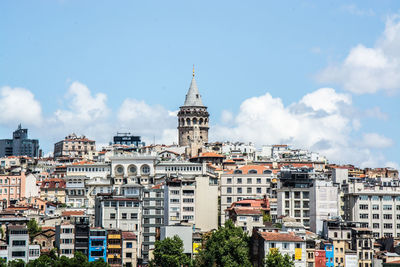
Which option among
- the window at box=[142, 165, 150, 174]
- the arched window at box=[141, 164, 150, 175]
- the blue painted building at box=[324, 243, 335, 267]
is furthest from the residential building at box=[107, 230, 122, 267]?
the window at box=[142, 165, 150, 174]

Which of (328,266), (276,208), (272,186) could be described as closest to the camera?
(328,266)

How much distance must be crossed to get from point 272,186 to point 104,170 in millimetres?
33147

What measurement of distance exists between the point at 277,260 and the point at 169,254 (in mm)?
12400

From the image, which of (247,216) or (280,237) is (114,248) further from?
(280,237)

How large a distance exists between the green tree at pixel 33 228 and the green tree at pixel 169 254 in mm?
14583

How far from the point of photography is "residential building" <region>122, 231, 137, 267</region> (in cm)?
11100

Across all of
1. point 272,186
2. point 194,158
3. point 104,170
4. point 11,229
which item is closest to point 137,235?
point 11,229

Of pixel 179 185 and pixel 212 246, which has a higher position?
pixel 179 185

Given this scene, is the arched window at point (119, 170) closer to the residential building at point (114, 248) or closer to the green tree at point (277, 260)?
the residential building at point (114, 248)

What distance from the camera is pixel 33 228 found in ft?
378

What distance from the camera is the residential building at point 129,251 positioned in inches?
4370

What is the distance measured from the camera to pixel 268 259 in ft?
334

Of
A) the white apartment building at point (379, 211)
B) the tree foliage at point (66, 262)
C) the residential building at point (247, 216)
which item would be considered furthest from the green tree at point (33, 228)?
the white apartment building at point (379, 211)

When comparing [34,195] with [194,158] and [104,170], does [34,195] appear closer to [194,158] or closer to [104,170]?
[104,170]
